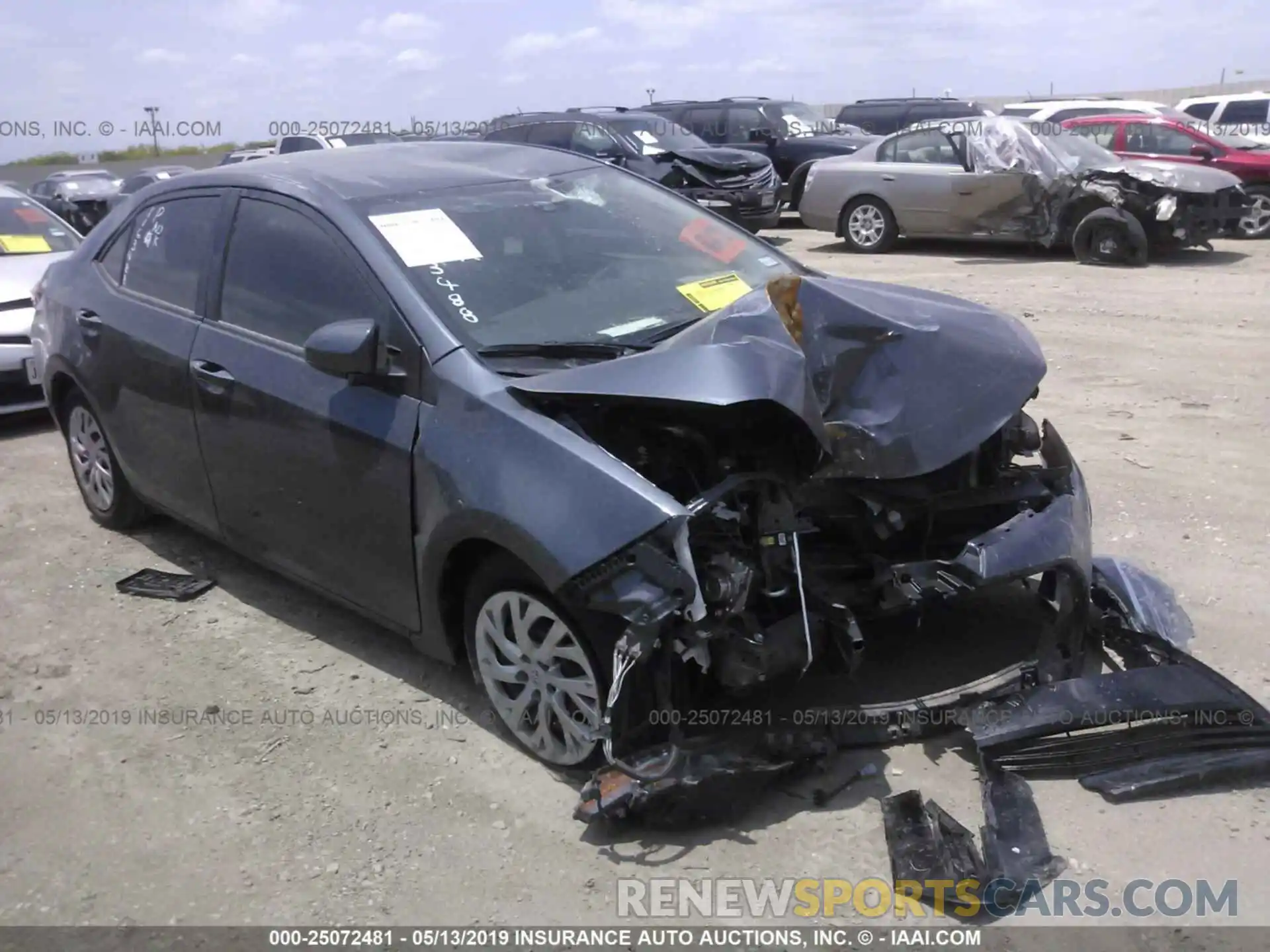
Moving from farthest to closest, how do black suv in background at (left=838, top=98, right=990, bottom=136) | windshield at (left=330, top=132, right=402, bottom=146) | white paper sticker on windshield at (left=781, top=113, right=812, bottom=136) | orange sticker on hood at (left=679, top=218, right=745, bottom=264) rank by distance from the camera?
black suv in background at (left=838, top=98, right=990, bottom=136) < windshield at (left=330, top=132, right=402, bottom=146) < white paper sticker on windshield at (left=781, top=113, right=812, bottom=136) < orange sticker on hood at (left=679, top=218, right=745, bottom=264)

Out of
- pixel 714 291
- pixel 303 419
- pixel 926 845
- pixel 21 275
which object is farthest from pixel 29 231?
pixel 926 845

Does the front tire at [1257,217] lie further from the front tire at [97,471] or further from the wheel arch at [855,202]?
the front tire at [97,471]

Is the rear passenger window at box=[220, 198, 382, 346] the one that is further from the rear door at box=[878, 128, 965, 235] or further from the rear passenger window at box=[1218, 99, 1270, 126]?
the rear passenger window at box=[1218, 99, 1270, 126]

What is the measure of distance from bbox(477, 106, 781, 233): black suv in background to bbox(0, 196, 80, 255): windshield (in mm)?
5866

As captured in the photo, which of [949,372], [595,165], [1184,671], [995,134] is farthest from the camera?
[995,134]

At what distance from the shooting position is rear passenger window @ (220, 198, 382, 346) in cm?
400

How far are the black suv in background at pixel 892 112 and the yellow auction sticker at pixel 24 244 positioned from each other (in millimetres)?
15583

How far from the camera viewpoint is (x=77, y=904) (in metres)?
3.24

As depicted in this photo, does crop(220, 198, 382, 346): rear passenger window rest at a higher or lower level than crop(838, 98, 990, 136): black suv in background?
lower

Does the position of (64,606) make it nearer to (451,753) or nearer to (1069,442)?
(451,753)

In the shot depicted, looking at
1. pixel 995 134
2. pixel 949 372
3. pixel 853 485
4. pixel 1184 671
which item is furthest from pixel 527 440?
pixel 995 134

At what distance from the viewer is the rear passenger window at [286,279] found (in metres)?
4.00

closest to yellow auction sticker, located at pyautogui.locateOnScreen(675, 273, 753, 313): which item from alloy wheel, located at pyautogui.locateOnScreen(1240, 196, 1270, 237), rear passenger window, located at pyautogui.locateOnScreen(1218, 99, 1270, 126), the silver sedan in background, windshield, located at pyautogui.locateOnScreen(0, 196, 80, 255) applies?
the silver sedan in background

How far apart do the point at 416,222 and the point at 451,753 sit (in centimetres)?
181
